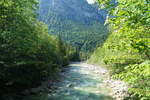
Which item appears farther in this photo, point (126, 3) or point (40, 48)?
point (40, 48)

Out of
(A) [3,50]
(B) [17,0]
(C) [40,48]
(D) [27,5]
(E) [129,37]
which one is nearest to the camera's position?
(E) [129,37]

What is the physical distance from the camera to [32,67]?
55.3 feet

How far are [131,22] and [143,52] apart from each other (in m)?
0.69

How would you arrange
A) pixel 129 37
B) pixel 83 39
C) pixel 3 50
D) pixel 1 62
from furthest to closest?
pixel 83 39 → pixel 3 50 → pixel 1 62 → pixel 129 37

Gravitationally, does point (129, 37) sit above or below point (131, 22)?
below

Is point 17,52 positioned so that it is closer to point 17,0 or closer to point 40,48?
point 17,0

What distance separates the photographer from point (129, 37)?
11.6ft

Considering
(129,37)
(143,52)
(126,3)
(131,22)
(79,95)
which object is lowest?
(79,95)

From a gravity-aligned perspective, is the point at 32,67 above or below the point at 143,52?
below

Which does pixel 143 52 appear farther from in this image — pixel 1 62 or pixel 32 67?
pixel 32 67

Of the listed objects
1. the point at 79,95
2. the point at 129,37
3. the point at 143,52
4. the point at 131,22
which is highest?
the point at 131,22

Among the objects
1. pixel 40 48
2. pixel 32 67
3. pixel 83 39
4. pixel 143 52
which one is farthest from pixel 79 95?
pixel 83 39

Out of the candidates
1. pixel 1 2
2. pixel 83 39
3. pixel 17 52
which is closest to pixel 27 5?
pixel 1 2

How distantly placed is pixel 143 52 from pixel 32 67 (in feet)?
47.8
